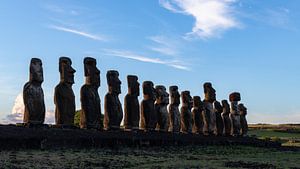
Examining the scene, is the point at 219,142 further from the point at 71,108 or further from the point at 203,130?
the point at 71,108

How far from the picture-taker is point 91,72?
1766cm

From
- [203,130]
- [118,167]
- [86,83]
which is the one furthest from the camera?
[203,130]

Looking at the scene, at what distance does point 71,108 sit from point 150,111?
212 inches

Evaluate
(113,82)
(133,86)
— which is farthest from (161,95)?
(113,82)

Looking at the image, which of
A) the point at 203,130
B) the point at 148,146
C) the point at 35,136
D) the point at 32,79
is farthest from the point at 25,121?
the point at 203,130

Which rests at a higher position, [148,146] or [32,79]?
[32,79]

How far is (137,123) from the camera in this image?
19922 millimetres

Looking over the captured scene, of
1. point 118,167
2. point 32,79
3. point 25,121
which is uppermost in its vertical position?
point 32,79

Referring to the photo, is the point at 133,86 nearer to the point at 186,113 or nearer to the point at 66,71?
the point at 66,71

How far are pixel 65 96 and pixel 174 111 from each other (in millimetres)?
8577

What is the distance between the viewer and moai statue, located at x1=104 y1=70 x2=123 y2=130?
18.3m

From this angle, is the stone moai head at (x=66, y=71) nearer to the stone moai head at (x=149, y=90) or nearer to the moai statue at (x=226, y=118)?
the stone moai head at (x=149, y=90)

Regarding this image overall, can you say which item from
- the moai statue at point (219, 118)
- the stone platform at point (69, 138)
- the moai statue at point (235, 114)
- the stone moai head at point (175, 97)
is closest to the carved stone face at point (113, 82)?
the stone platform at point (69, 138)

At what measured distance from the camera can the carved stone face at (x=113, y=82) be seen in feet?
61.8
